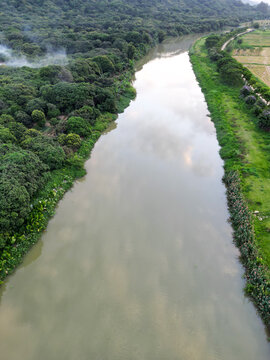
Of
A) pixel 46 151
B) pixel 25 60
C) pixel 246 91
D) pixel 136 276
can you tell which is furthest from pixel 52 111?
pixel 246 91

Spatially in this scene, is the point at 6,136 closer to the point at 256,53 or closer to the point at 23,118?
the point at 23,118

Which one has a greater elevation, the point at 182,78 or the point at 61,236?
the point at 182,78

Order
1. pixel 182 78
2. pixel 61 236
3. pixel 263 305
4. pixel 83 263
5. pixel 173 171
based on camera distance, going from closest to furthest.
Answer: pixel 263 305
pixel 83 263
pixel 61 236
pixel 173 171
pixel 182 78

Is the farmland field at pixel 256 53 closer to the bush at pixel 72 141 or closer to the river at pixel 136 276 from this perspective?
the river at pixel 136 276

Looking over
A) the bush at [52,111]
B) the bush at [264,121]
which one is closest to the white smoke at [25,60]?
the bush at [52,111]

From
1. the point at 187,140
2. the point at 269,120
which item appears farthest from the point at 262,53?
the point at 187,140

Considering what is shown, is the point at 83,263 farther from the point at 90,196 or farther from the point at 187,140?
the point at 187,140
